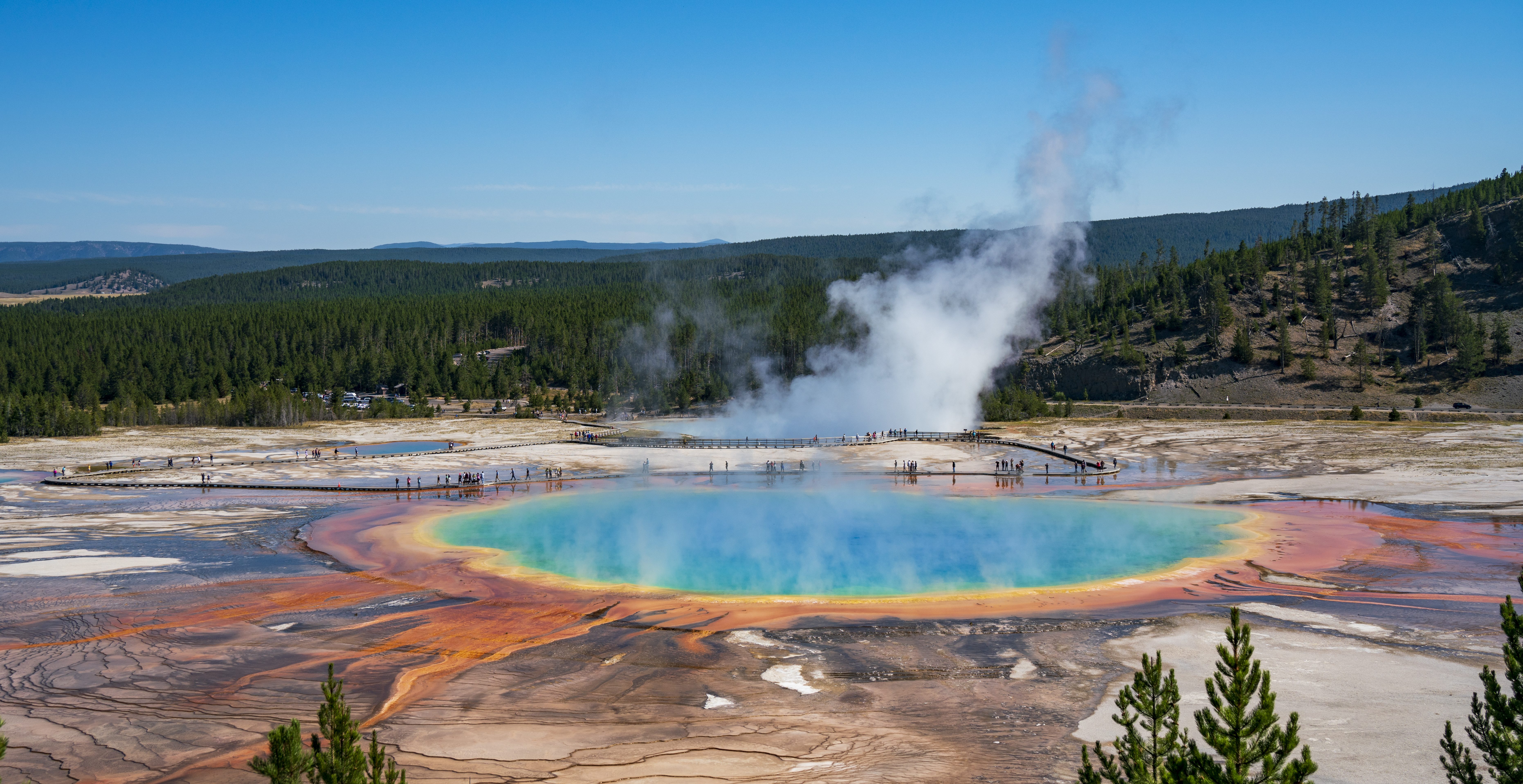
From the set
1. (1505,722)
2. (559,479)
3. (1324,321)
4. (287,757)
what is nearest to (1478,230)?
(1324,321)

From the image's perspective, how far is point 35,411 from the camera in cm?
6988

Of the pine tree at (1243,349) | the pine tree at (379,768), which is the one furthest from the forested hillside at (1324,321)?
the pine tree at (379,768)

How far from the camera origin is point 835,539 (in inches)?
1361

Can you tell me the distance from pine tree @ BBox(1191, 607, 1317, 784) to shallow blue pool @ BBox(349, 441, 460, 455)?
5508cm

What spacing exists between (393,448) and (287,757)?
59939mm

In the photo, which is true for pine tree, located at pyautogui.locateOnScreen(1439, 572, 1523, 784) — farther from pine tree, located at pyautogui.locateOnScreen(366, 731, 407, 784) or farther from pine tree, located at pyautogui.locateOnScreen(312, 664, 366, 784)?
pine tree, located at pyautogui.locateOnScreen(312, 664, 366, 784)

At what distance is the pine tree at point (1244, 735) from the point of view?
838 centimetres

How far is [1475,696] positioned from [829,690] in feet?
37.2

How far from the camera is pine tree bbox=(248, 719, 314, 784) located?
8.62 meters

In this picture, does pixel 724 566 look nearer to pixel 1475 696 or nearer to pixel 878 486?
pixel 878 486

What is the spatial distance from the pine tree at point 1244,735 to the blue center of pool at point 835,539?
17640mm

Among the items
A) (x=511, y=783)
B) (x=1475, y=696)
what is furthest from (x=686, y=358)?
(x=1475, y=696)

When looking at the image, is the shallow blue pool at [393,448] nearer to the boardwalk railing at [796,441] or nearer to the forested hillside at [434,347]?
the boardwalk railing at [796,441]

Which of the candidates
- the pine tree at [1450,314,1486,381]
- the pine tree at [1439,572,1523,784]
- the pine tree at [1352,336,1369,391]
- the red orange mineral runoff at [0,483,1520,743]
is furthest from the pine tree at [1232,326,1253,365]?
the pine tree at [1439,572,1523,784]
